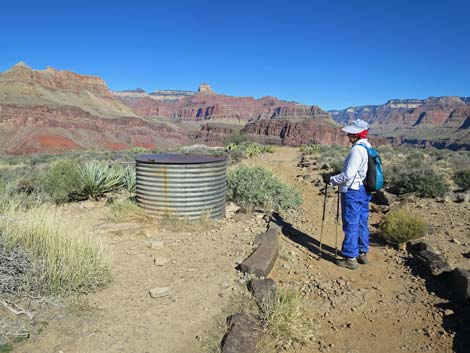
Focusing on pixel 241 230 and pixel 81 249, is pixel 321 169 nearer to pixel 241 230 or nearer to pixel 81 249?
pixel 241 230

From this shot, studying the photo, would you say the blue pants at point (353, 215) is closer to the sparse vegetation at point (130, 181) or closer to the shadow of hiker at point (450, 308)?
the shadow of hiker at point (450, 308)

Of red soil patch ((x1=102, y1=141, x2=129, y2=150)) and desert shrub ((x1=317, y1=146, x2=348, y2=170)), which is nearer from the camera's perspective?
desert shrub ((x1=317, y1=146, x2=348, y2=170))

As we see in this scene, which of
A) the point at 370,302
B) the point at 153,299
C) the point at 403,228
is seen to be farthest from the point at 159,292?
the point at 403,228

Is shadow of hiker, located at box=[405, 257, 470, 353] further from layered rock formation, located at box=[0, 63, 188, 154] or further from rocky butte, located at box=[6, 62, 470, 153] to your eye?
layered rock formation, located at box=[0, 63, 188, 154]

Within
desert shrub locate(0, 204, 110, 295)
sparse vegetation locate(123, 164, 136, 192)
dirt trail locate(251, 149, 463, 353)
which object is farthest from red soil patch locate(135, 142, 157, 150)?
desert shrub locate(0, 204, 110, 295)

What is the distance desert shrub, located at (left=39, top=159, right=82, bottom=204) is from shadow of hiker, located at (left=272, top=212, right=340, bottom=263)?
4.47 m

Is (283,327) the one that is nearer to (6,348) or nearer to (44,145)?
(6,348)

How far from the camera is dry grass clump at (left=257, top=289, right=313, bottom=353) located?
3.07 meters

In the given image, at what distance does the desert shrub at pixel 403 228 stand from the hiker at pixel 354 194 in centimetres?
90

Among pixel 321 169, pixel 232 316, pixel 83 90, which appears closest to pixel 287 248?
pixel 232 316

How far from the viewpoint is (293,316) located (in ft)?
10.9

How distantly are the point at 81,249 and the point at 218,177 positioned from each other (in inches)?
122

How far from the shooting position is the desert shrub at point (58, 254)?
350 centimetres

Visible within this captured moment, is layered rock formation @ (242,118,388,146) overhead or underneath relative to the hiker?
overhead
